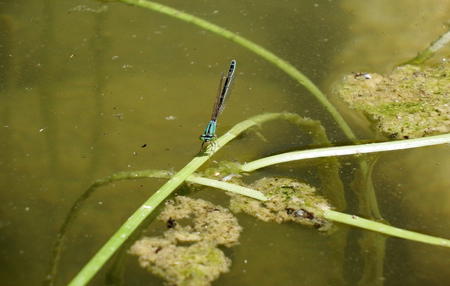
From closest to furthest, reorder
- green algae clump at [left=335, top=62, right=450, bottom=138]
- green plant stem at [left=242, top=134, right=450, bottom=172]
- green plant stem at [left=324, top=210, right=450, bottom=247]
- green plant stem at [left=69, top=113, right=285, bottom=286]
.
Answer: green plant stem at [left=69, top=113, right=285, bottom=286] → green plant stem at [left=324, top=210, right=450, bottom=247] → green plant stem at [left=242, top=134, right=450, bottom=172] → green algae clump at [left=335, top=62, right=450, bottom=138]

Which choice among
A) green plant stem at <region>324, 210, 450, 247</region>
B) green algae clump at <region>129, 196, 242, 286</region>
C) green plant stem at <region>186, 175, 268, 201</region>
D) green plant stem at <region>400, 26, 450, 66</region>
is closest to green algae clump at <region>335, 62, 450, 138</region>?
green plant stem at <region>400, 26, 450, 66</region>

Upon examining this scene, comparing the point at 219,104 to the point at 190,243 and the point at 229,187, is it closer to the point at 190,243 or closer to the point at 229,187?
the point at 229,187

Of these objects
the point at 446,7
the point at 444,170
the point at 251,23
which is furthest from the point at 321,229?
the point at 446,7

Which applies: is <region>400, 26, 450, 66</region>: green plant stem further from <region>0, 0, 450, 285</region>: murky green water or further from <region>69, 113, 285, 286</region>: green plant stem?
<region>69, 113, 285, 286</region>: green plant stem

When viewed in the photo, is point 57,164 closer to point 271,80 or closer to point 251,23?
point 271,80

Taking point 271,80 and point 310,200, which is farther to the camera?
point 271,80

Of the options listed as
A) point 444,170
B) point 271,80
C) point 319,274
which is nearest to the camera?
point 319,274

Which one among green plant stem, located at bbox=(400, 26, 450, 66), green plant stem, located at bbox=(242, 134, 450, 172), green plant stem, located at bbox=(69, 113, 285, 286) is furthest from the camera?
green plant stem, located at bbox=(400, 26, 450, 66)
